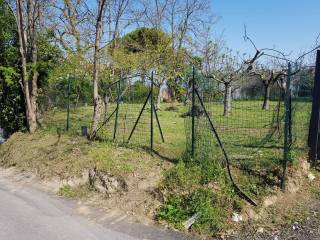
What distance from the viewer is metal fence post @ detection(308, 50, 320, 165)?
6871 mm

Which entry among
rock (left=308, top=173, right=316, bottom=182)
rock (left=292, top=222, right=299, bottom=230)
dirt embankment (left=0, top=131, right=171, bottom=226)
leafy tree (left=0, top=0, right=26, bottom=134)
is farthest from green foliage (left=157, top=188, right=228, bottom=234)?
leafy tree (left=0, top=0, right=26, bottom=134)

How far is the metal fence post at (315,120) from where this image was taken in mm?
6871

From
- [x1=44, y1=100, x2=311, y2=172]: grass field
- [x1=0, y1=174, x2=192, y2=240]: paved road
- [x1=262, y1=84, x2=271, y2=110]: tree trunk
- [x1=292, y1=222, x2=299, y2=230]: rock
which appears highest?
[x1=262, y1=84, x2=271, y2=110]: tree trunk

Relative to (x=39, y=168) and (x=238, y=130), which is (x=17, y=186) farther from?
(x=238, y=130)

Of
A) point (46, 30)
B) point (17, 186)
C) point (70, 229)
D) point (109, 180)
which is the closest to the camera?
point (70, 229)

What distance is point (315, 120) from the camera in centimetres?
701

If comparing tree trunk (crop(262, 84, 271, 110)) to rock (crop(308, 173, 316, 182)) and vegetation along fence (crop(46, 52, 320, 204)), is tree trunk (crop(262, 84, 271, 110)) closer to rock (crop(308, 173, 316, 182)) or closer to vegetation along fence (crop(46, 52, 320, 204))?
vegetation along fence (crop(46, 52, 320, 204))

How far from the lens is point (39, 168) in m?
8.40

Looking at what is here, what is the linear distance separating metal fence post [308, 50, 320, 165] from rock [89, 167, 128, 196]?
3.50 metres

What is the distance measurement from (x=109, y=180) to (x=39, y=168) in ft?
7.45

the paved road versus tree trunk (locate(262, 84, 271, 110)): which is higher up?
tree trunk (locate(262, 84, 271, 110))

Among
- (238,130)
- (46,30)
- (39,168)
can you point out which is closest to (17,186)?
(39,168)

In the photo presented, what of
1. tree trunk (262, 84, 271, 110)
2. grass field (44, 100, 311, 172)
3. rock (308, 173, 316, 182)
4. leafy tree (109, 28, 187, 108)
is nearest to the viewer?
rock (308, 173, 316, 182)

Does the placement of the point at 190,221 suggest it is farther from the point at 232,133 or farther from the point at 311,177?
the point at 232,133
